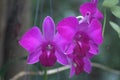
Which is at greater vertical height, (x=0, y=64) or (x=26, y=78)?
(x=26, y=78)

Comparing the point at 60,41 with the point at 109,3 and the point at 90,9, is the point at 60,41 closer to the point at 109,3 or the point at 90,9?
Result: the point at 90,9

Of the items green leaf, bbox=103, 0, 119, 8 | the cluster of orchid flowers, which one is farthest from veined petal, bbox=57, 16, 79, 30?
green leaf, bbox=103, 0, 119, 8

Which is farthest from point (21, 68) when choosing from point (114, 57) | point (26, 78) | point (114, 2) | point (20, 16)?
point (114, 57)

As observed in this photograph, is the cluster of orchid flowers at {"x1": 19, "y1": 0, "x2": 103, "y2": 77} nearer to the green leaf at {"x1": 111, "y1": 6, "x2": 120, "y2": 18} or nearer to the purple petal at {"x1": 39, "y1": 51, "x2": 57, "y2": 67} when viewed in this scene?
the purple petal at {"x1": 39, "y1": 51, "x2": 57, "y2": 67}

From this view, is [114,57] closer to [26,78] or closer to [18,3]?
[18,3]

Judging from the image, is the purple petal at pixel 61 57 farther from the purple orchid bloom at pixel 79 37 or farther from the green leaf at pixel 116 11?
the green leaf at pixel 116 11

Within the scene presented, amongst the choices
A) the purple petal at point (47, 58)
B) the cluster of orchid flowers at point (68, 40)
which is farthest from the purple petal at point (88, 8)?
the purple petal at point (47, 58)

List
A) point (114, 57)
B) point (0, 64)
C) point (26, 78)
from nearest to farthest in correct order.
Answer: point (26, 78)
point (0, 64)
point (114, 57)

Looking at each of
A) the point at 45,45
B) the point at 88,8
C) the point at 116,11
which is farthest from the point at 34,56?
the point at 116,11
